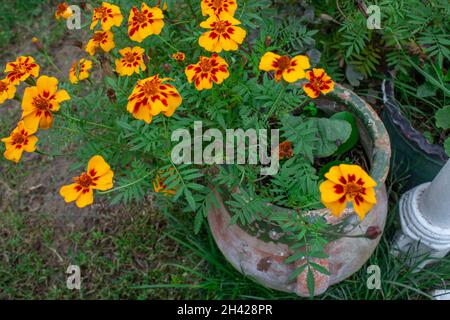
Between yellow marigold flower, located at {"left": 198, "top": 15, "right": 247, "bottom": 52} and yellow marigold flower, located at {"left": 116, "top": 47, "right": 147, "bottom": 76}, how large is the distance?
7.9 inches

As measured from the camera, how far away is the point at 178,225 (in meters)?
1.76

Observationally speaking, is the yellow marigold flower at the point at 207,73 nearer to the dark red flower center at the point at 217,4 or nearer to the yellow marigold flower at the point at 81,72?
the dark red flower center at the point at 217,4

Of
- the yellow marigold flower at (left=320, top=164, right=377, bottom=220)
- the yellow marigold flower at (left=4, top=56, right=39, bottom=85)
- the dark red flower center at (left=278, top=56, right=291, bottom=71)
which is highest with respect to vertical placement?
the yellow marigold flower at (left=4, top=56, right=39, bottom=85)

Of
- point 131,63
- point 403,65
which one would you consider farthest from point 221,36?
point 403,65

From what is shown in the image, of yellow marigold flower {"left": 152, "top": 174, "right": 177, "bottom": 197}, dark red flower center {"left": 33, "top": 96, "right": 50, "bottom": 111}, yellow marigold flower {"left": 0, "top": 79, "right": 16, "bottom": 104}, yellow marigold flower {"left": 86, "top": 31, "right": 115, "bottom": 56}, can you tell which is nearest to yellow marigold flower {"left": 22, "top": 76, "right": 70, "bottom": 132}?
dark red flower center {"left": 33, "top": 96, "right": 50, "bottom": 111}

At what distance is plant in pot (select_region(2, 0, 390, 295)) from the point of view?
106 cm

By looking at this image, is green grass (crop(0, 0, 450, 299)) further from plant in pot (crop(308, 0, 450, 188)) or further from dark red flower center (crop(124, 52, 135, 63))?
dark red flower center (crop(124, 52, 135, 63))

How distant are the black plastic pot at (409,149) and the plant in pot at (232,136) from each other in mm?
242

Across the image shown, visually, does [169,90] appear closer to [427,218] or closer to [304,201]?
[304,201]

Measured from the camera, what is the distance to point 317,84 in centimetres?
114

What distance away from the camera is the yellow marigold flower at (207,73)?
3.48ft

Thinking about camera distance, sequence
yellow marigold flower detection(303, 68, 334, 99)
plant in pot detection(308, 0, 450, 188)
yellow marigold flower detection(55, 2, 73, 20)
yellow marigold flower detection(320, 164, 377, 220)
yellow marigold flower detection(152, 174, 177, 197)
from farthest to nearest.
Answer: plant in pot detection(308, 0, 450, 188)
yellow marigold flower detection(55, 2, 73, 20)
yellow marigold flower detection(152, 174, 177, 197)
yellow marigold flower detection(303, 68, 334, 99)
yellow marigold flower detection(320, 164, 377, 220)

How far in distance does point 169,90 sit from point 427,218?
3.16 ft
